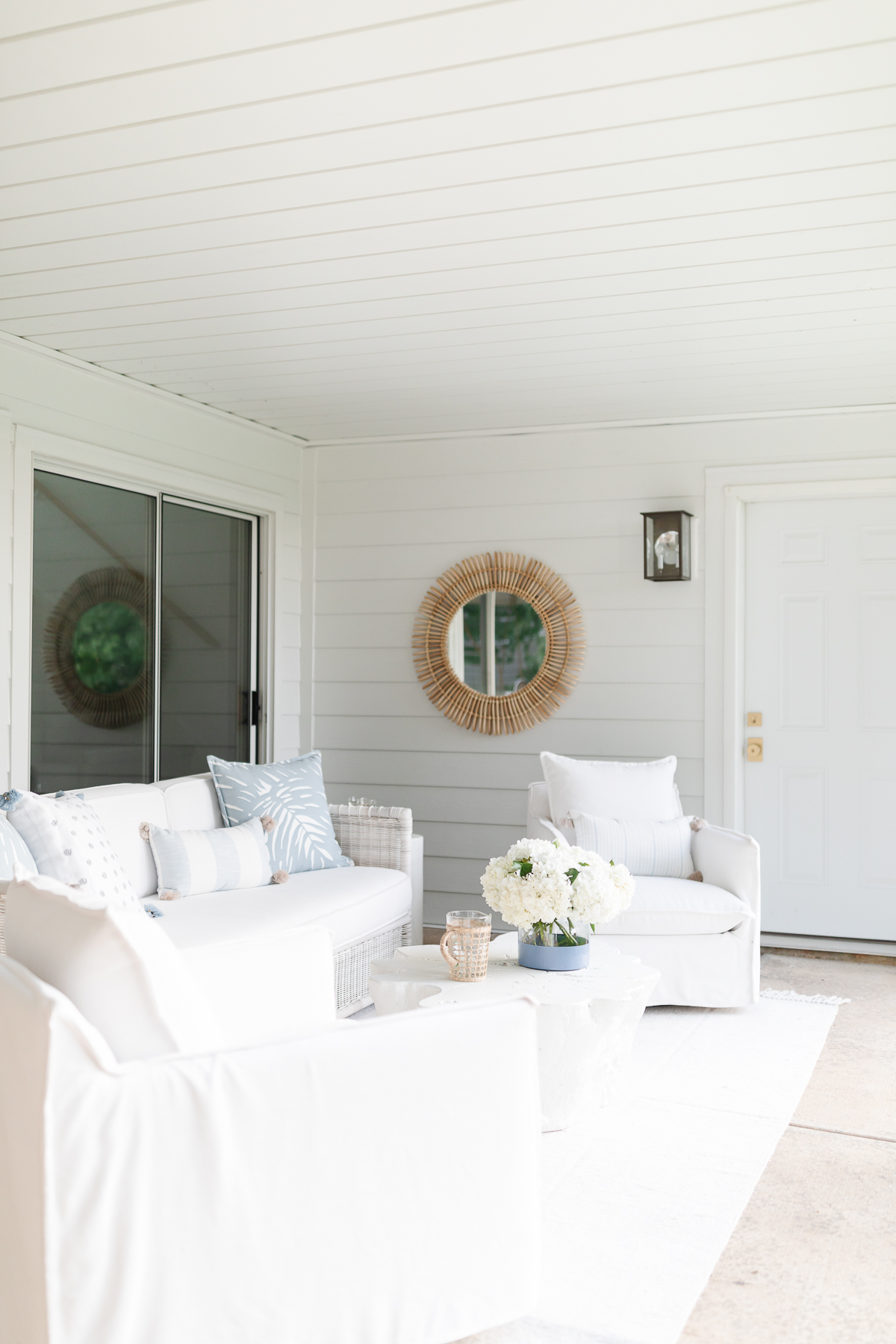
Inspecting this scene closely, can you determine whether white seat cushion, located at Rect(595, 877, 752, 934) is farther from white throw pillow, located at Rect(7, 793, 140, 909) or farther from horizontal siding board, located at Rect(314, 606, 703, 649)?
white throw pillow, located at Rect(7, 793, 140, 909)

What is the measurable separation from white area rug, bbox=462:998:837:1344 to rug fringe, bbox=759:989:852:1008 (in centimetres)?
21

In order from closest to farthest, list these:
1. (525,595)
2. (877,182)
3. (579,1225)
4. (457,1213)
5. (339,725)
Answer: (457,1213) → (579,1225) → (877,182) → (525,595) → (339,725)

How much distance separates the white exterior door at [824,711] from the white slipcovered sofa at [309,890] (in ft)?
5.69

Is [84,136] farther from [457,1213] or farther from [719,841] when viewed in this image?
[719,841]

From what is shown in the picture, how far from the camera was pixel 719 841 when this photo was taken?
4.29m

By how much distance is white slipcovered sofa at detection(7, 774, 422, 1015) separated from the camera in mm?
3441

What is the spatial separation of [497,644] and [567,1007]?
9.03ft

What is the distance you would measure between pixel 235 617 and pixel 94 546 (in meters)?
1.05

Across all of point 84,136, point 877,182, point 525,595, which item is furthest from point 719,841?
point 84,136

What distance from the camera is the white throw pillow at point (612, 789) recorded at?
456cm

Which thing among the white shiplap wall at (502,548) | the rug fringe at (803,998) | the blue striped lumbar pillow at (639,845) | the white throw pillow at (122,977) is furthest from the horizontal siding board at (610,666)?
the white throw pillow at (122,977)

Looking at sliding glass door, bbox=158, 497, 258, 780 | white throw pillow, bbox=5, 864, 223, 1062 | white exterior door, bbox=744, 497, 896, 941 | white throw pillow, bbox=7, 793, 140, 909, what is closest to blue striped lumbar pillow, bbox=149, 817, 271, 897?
white throw pillow, bbox=7, 793, 140, 909

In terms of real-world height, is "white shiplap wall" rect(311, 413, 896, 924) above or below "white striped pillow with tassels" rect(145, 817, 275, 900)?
above

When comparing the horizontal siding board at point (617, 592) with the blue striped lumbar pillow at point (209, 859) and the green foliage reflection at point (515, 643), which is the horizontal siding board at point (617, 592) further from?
the blue striped lumbar pillow at point (209, 859)
